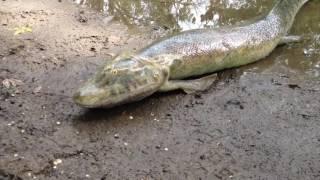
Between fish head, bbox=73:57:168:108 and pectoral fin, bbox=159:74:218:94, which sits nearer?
fish head, bbox=73:57:168:108

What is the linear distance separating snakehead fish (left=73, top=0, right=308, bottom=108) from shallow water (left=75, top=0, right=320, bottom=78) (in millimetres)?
222

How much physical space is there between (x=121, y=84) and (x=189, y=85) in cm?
76

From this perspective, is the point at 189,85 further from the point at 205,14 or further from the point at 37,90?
the point at 205,14

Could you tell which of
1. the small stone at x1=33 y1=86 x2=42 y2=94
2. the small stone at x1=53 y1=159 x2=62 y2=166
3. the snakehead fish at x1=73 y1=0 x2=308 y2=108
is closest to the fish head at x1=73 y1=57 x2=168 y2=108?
the snakehead fish at x1=73 y1=0 x2=308 y2=108

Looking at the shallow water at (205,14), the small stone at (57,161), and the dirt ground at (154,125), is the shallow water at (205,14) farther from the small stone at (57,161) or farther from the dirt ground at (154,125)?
the small stone at (57,161)

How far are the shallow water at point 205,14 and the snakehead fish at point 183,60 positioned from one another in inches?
8.8

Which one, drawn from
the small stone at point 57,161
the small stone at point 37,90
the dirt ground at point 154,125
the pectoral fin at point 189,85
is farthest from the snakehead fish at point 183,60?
the small stone at point 37,90

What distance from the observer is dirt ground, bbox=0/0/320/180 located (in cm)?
401

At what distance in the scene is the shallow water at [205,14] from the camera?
574 cm

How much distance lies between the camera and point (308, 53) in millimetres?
5578

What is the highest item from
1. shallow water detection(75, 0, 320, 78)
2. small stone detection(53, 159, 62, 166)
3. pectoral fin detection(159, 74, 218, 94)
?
shallow water detection(75, 0, 320, 78)

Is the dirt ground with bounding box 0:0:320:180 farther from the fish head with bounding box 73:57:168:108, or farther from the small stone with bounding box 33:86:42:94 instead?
the fish head with bounding box 73:57:168:108

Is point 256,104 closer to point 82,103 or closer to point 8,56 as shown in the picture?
point 82,103

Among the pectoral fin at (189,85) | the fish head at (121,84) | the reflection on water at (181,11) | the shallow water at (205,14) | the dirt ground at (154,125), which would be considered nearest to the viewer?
the dirt ground at (154,125)
